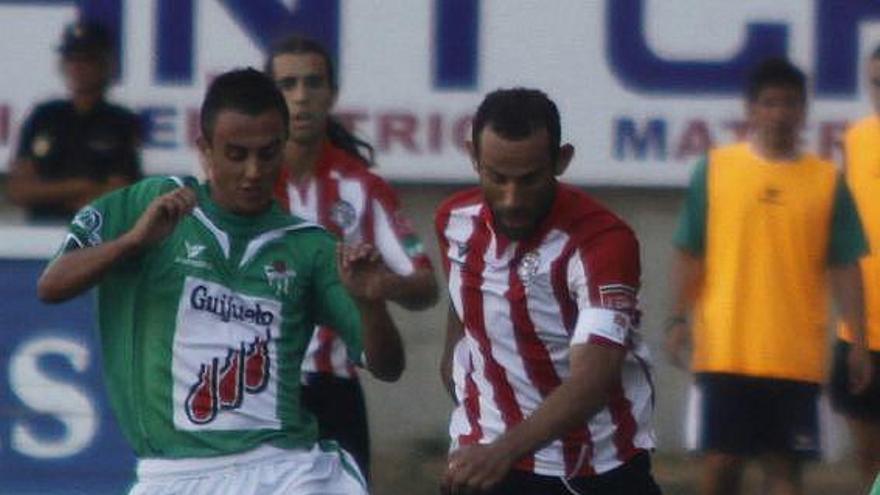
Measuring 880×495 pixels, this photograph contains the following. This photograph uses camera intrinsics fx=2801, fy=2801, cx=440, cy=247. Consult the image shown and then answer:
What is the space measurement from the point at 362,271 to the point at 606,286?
64cm

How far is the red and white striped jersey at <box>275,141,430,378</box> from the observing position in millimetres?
8062

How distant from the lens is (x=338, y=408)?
823 cm

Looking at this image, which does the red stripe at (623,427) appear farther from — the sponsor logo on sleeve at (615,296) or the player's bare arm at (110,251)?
the player's bare arm at (110,251)

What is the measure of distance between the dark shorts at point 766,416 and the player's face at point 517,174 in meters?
2.84

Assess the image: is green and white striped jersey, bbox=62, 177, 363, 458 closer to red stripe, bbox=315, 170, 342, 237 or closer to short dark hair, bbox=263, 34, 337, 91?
red stripe, bbox=315, 170, 342, 237

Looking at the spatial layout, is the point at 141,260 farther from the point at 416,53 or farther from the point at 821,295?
the point at 416,53

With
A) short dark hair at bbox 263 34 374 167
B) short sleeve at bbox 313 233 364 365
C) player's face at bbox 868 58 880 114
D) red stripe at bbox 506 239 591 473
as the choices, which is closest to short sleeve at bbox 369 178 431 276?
short dark hair at bbox 263 34 374 167

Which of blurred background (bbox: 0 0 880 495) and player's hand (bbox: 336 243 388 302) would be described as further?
blurred background (bbox: 0 0 880 495)

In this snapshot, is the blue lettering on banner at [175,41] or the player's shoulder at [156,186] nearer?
the player's shoulder at [156,186]

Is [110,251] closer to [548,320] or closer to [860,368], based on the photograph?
[548,320]

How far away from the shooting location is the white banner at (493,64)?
1077 centimetres

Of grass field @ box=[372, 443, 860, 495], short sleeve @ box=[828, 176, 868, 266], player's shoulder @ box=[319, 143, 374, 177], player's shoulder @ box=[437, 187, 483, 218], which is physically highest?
player's shoulder @ box=[437, 187, 483, 218]

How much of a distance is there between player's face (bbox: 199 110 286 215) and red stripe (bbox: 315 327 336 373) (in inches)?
76.3

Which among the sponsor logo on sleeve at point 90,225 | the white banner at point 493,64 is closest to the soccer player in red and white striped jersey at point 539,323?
the sponsor logo on sleeve at point 90,225
